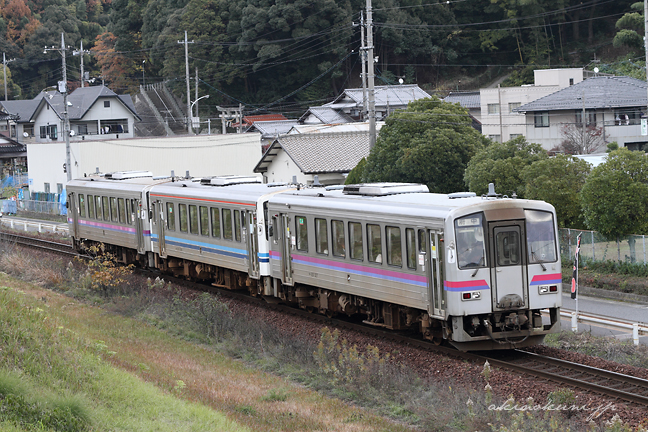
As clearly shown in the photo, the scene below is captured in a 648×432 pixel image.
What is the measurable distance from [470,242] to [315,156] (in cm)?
2457

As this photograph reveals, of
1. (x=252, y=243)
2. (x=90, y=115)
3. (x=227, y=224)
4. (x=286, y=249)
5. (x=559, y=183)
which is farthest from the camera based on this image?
(x=90, y=115)

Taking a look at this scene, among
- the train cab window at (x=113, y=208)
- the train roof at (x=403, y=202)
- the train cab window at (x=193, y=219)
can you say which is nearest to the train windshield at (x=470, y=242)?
the train roof at (x=403, y=202)

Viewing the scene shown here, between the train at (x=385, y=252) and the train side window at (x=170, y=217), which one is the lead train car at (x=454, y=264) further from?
the train side window at (x=170, y=217)

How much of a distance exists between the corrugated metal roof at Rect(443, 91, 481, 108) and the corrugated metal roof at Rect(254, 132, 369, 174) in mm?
24723

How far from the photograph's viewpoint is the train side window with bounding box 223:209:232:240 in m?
18.9

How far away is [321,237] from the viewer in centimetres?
1562

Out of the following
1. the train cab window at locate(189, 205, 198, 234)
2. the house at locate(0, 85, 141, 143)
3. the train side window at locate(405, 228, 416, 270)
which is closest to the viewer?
the train side window at locate(405, 228, 416, 270)

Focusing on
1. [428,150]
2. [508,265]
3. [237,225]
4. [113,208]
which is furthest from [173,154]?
[508,265]

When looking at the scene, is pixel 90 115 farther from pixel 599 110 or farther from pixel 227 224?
pixel 227 224

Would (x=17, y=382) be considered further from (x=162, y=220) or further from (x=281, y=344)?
(x=162, y=220)

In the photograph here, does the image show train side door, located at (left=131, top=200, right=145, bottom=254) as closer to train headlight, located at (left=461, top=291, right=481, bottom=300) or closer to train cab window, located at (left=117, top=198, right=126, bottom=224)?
train cab window, located at (left=117, top=198, right=126, bottom=224)

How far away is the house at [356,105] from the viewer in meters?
59.1

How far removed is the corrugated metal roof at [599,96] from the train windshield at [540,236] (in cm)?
3142

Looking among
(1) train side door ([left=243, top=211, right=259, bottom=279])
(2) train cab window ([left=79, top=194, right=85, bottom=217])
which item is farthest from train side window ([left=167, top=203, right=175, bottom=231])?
(2) train cab window ([left=79, top=194, right=85, bottom=217])
